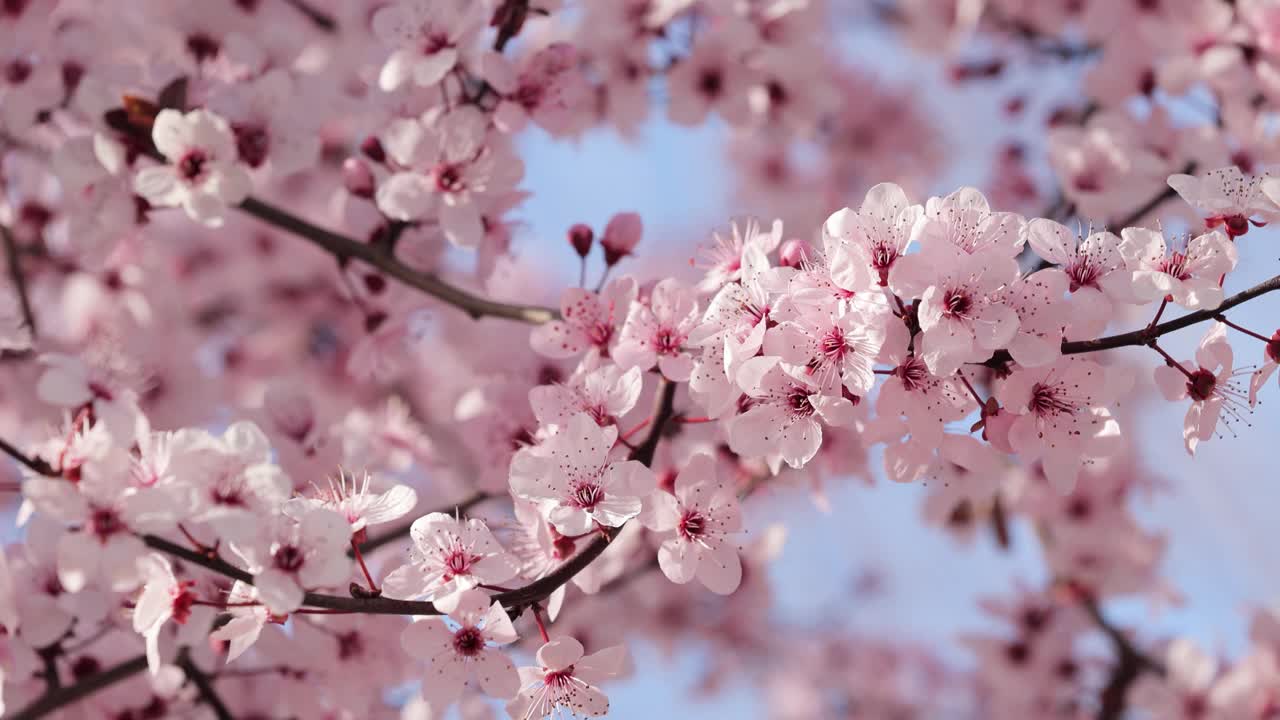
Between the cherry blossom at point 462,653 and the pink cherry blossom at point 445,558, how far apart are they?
0.05 m

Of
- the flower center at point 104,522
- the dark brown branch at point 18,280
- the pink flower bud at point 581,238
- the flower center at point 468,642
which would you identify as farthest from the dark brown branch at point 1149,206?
the dark brown branch at point 18,280

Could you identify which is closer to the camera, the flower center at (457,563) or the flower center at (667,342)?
the flower center at (457,563)

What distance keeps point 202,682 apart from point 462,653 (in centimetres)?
60

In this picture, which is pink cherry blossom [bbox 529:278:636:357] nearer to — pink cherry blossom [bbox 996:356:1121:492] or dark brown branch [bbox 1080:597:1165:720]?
pink cherry blossom [bbox 996:356:1121:492]

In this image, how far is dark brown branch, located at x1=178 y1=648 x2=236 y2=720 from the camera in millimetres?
1700

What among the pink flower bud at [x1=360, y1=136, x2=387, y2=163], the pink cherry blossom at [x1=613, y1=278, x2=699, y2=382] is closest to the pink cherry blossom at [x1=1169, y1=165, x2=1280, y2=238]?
the pink cherry blossom at [x1=613, y1=278, x2=699, y2=382]

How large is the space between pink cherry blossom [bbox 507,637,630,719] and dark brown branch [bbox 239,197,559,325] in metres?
0.61

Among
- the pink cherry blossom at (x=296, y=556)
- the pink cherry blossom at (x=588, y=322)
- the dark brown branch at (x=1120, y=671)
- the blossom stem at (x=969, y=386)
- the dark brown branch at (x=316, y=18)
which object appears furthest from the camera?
the dark brown branch at (x=1120, y=671)

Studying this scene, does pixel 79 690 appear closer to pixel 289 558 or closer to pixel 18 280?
pixel 289 558

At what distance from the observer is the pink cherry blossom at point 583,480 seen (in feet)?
Answer: 4.48

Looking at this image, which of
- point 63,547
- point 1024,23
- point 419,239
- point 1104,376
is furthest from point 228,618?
point 1024,23

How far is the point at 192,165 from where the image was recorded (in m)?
1.73

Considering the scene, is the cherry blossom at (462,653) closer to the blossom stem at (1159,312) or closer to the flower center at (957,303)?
the flower center at (957,303)

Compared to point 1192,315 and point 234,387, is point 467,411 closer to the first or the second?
point 1192,315
